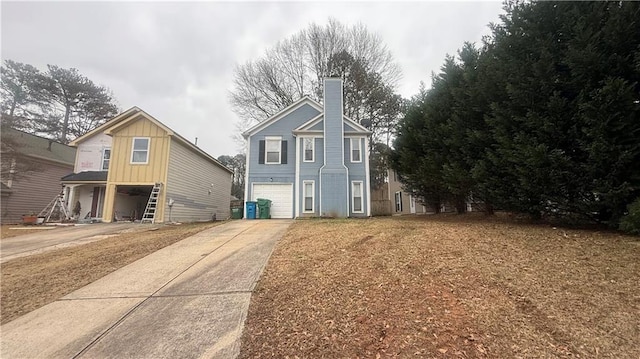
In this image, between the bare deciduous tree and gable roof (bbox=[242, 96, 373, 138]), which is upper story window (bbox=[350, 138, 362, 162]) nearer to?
gable roof (bbox=[242, 96, 373, 138])

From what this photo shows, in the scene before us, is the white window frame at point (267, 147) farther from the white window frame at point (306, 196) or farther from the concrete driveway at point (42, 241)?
the concrete driveway at point (42, 241)

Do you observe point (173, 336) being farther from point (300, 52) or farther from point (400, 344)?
point (300, 52)

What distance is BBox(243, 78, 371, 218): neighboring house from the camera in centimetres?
1548

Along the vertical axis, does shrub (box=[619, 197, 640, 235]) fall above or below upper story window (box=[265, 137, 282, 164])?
below

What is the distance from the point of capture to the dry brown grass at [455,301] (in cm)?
288

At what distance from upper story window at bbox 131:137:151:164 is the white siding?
3481 mm

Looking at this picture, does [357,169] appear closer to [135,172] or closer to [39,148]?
[135,172]

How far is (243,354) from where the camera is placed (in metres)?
2.94

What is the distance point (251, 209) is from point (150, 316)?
11.4 m

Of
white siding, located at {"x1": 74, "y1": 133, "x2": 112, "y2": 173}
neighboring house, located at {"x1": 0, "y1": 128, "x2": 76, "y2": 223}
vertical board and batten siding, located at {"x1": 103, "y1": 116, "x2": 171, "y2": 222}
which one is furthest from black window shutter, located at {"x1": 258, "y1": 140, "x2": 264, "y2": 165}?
neighboring house, located at {"x1": 0, "y1": 128, "x2": 76, "y2": 223}

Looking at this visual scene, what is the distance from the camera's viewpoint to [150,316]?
3914 mm

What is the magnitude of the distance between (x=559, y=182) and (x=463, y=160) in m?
2.85

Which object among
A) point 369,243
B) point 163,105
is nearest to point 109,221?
point 163,105

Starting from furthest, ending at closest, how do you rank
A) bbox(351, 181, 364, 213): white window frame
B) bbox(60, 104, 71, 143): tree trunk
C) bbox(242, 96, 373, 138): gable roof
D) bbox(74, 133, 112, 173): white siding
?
1. bbox(60, 104, 71, 143): tree trunk
2. bbox(74, 133, 112, 173): white siding
3. bbox(242, 96, 373, 138): gable roof
4. bbox(351, 181, 364, 213): white window frame
